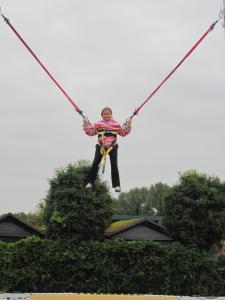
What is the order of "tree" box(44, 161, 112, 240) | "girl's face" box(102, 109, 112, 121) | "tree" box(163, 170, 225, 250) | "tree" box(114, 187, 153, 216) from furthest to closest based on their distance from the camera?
"tree" box(114, 187, 153, 216)
"tree" box(163, 170, 225, 250)
"tree" box(44, 161, 112, 240)
"girl's face" box(102, 109, 112, 121)

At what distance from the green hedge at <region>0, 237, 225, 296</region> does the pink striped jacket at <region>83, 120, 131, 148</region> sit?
35.8 feet

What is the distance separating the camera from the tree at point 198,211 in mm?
19062

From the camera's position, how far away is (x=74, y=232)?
60.2 feet

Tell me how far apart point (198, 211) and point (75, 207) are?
5230 millimetres

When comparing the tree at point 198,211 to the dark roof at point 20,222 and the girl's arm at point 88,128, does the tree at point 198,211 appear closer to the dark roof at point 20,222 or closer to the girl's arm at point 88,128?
the dark roof at point 20,222

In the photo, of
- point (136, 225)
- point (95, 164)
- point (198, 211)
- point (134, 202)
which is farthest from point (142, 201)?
point (95, 164)

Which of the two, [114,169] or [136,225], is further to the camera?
[136,225]

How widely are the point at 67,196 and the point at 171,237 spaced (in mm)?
5552

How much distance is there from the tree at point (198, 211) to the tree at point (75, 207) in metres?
3.05

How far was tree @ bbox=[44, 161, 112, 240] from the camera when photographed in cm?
1803

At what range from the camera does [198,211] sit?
62.8 feet

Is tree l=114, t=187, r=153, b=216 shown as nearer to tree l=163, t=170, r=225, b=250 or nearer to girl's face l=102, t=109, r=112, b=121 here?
tree l=163, t=170, r=225, b=250

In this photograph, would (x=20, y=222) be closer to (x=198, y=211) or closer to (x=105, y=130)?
(x=198, y=211)

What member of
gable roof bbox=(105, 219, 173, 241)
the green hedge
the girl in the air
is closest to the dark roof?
the green hedge
